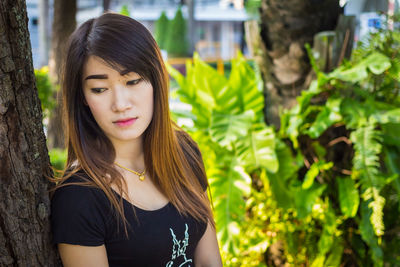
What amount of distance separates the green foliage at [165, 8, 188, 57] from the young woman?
19.9 metres

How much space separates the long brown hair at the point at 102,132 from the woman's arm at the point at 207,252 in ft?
0.30

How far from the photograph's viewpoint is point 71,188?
1.38m

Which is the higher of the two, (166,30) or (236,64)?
(236,64)

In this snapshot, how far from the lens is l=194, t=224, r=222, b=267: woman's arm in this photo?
1.82 metres

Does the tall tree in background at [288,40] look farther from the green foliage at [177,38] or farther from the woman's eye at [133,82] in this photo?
the green foliage at [177,38]

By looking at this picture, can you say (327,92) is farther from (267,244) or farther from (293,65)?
(267,244)

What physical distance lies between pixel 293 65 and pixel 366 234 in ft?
4.45

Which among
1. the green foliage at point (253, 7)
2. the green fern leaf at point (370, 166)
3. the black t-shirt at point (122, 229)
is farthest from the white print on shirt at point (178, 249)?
the green foliage at point (253, 7)

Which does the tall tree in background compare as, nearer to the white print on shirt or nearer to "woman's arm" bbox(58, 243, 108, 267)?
the white print on shirt

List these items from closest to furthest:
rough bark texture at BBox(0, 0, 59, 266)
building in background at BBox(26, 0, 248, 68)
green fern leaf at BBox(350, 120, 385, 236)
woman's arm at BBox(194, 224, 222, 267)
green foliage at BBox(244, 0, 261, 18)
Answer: rough bark texture at BBox(0, 0, 59, 266) → woman's arm at BBox(194, 224, 222, 267) → green fern leaf at BBox(350, 120, 385, 236) → green foliage at BBox(244, 0, 261, 18) → building in background at BBox(26, 0, 248, 68)

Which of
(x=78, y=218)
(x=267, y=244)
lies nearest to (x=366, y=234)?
(x=267, y=244)

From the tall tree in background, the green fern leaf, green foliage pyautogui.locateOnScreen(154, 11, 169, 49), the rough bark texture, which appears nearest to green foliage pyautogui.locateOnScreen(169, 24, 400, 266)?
the green fern leaf

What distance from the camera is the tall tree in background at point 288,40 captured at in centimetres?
337

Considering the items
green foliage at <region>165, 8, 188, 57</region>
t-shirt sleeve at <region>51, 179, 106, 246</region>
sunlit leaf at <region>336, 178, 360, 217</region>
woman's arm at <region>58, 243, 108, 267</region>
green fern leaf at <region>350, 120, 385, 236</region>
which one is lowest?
green foliage at <region>165, 8, 188, 57</region>
